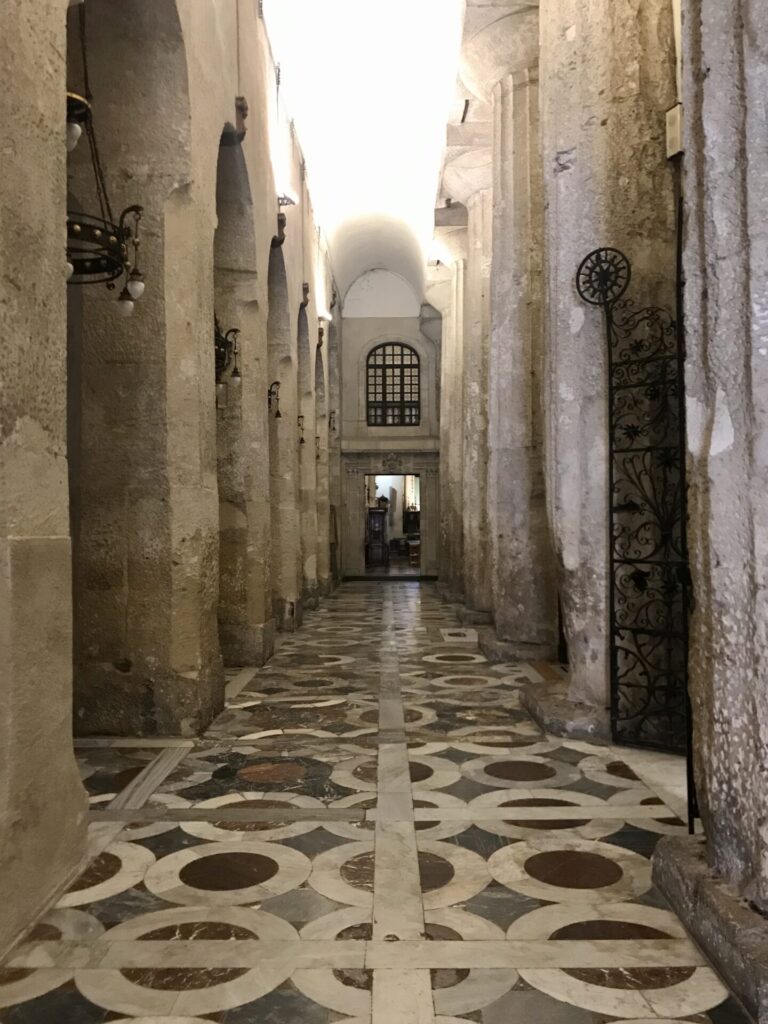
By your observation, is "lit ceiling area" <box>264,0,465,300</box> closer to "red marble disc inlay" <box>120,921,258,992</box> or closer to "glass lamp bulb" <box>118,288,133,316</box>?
"glass lamp bulb" <box>118,288,133,316</box>

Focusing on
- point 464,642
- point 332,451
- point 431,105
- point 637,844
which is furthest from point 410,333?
point 637,844

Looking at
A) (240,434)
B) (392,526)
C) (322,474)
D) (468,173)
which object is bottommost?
(392,526)

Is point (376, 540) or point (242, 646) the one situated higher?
point (376, 540)

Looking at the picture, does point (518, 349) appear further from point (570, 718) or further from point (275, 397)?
point (570, 718)

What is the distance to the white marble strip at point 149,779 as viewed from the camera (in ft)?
14.4

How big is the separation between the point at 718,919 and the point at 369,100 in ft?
48.2

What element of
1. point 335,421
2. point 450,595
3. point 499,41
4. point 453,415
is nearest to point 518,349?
point 499,41

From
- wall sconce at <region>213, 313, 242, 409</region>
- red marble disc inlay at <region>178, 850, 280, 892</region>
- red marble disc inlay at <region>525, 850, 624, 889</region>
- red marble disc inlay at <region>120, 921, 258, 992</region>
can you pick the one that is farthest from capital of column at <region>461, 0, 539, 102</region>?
red marble disc inlay at <region>120, 921, 258, 992</region>

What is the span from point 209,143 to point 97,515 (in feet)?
9.60

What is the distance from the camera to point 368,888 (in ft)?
Result: 10.8

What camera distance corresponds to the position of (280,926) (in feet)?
9.75

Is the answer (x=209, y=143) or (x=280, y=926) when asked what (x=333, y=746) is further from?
(x=209, y=143)

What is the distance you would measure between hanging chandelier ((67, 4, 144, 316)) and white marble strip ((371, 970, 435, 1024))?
11.2ft

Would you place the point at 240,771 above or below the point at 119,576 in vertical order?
below
